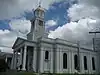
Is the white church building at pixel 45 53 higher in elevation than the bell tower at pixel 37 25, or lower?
lower

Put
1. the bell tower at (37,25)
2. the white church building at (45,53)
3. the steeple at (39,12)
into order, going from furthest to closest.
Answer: the steeple at (39,12), the bell tower at (37,25), the white church building at (45,53)

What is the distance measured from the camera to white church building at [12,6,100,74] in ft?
162

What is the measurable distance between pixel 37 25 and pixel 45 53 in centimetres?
1097

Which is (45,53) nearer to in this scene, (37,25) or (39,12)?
(37,25)

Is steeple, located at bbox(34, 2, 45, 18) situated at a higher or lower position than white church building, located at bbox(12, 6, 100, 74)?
higher

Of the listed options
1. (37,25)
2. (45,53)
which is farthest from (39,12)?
(45,53)

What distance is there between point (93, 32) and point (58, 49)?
19810mm

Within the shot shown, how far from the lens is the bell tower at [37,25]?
5454 centimetres

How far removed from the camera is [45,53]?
50312mm

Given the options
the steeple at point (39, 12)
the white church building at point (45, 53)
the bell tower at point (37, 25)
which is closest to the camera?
the white church building at point (45, 53)

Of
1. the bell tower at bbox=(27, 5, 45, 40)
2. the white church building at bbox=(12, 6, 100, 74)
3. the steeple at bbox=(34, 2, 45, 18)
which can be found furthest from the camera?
the steeple at bbox=(34, 2, 45, 18)

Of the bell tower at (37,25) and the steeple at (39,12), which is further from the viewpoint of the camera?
the steeple at (39,12)

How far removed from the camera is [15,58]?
61094mm

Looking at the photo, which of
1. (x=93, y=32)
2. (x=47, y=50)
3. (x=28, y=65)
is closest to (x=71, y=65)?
(x=47, y=50)
